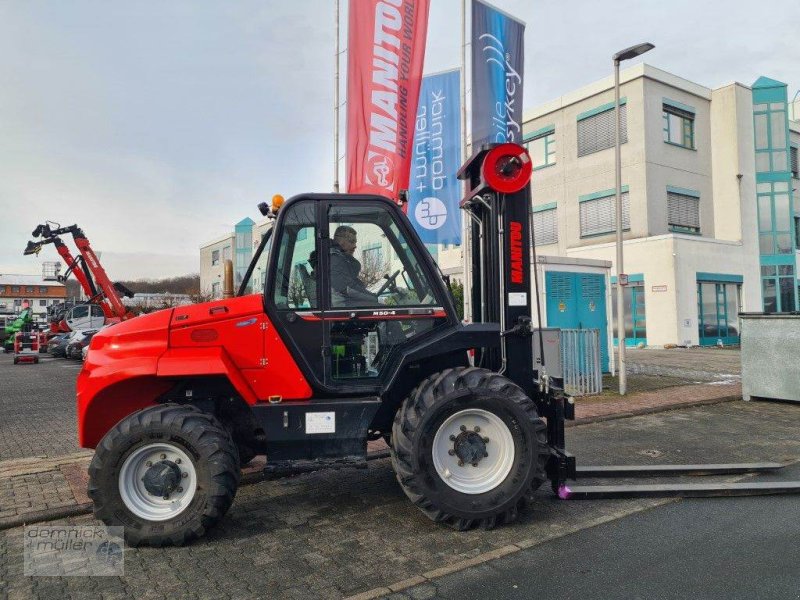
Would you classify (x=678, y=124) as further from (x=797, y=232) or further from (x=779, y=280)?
(x=797, y=232)

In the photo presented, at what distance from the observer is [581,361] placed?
11.3 meters

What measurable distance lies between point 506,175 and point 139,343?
3.28m

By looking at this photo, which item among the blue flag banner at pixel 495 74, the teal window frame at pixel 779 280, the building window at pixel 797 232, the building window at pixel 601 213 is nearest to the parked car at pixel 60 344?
the blue flag banner at pixel 495 74

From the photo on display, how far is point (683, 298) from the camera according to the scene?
2295cm

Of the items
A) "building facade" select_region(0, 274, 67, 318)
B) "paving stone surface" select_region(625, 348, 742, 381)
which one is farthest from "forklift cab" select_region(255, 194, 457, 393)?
"building facade" select_region(0, 274, 67, 318)

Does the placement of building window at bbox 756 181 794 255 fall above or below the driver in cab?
above

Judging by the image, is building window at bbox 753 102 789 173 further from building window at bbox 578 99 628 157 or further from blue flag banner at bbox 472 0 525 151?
blue flag banner at bbox 472 0 525 151

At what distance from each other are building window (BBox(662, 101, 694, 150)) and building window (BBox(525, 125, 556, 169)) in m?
5.02

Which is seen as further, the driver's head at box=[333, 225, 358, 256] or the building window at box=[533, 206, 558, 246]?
the building window at box=[533, 206, 558, 246]

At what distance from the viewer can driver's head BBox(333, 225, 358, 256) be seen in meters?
4.68

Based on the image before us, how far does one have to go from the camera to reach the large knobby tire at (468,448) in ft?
14.2

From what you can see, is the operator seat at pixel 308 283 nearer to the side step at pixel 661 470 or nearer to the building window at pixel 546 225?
the side step at pixel 661 470

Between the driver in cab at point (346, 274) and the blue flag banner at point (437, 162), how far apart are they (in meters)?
6.47

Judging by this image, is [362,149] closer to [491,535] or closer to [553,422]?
[553,422]
